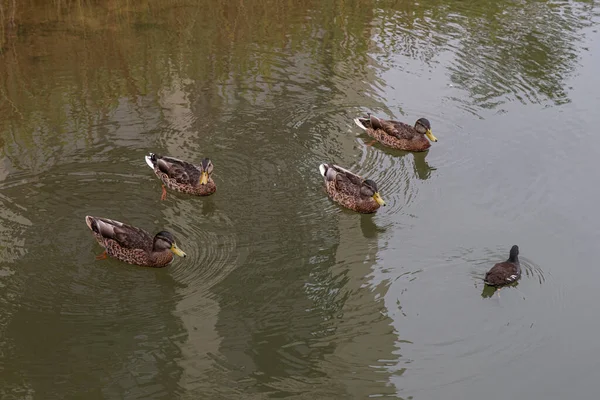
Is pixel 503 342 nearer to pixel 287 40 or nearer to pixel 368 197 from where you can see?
pixel 368 197

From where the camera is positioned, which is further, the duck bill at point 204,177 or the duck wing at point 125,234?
the duck bill at point 204,177

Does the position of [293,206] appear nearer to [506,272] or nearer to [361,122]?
[361,122]

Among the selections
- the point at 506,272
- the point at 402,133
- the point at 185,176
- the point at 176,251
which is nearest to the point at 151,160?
the point at 185,176

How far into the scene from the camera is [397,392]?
648cm

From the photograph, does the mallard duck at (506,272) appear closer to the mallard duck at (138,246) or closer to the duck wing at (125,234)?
the mallard duck at (138,246)

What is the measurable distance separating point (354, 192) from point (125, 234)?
259cm

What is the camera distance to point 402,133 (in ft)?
33.8

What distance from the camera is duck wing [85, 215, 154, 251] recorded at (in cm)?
769

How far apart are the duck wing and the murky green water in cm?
25

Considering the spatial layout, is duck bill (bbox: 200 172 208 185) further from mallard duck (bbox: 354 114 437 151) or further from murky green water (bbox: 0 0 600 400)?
mallard duck (bbox: 354 114 437 151)

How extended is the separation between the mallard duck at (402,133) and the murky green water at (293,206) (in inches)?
7.9

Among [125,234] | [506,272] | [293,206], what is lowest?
[293,206]

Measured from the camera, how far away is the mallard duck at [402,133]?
33.8 ft

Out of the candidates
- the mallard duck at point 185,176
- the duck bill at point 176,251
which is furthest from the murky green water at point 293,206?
the duck bill at point 176,251
